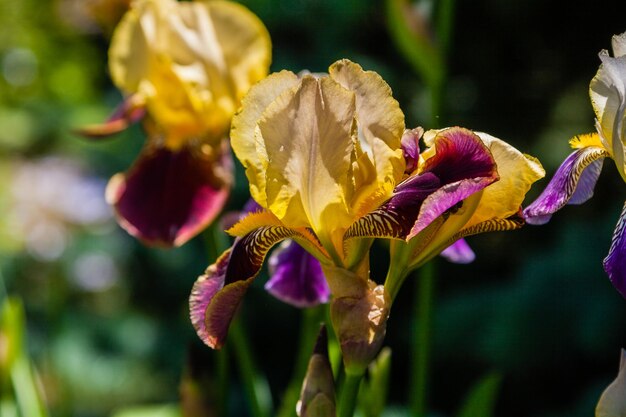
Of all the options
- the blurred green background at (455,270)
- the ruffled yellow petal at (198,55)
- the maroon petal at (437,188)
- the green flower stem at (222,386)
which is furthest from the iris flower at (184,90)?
the blurred green background at (455,270)

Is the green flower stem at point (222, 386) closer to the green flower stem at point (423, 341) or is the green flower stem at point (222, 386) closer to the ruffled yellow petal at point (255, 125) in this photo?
the green flower stem at point (423, 341)

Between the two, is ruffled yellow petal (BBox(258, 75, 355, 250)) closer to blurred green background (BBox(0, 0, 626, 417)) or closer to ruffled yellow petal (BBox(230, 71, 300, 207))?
ruffled yellow petal (BBox(230, 71, 300, 207))

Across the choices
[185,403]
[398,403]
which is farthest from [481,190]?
[398,403]

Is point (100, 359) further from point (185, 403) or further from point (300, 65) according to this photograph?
point (185, 403)

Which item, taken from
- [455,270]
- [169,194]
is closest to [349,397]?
[169,194]

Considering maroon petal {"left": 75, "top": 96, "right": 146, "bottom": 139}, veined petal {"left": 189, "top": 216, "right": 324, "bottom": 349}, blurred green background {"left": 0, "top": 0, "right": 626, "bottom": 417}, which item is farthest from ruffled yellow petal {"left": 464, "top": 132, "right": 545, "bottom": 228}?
blurred green background {"left": 0, "top": 0, "right": 626, "bottom": 417}

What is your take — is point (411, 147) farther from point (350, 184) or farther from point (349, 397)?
point (349, 397)
